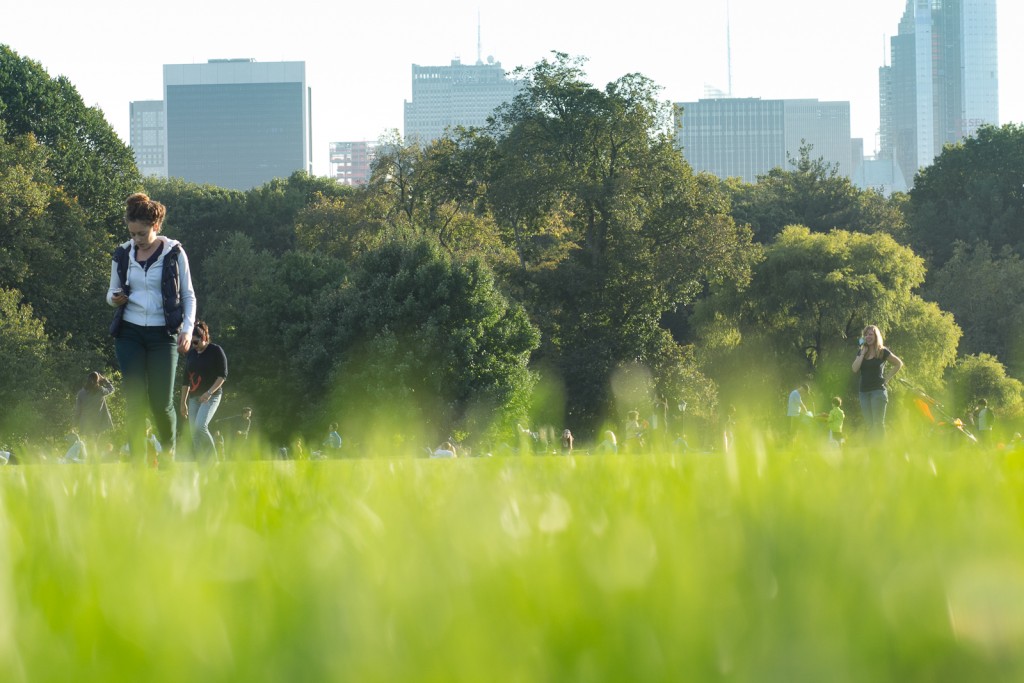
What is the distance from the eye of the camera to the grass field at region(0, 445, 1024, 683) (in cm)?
102

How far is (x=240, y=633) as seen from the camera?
1124 millimetres

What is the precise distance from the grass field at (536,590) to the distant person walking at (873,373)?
565 inches

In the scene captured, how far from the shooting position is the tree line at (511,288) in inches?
1909

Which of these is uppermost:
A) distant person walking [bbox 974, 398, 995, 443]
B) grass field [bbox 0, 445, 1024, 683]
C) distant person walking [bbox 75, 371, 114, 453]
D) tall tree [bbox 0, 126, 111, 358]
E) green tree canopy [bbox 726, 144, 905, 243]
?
green tree canopy [bbox 726, 144, 905, 243]

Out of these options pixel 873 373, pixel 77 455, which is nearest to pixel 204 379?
pixel 77 455

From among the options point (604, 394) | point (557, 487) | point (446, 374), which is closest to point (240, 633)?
point (557, 487)

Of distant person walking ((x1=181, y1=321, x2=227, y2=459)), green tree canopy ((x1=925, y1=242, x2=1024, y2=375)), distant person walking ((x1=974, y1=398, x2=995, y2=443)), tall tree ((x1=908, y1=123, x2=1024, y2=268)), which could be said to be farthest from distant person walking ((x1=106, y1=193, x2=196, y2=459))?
tall tree ((x1=908, y1=123, x2=1024, y2=268))

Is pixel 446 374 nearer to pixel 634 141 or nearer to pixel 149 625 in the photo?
pixel 634 141

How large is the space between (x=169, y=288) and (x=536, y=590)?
771 centimetres

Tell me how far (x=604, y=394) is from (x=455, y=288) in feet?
26.0

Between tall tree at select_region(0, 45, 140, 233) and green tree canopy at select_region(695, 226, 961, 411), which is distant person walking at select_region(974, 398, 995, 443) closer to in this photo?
tall tree at select_region(0, 45, 140, 233)

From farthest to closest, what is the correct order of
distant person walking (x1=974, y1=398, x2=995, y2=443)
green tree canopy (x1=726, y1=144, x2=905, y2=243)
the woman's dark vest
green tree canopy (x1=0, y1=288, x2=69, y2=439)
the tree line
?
green tree canopy (x1=726, y1=144, x2=905, y2=243)
the tree line
green tree canopy (x1=0, y1=288, x2=69, y2=439)
the woman's dark vest
distant person walking (x1=974, y1=398, x2=995, y2=443)

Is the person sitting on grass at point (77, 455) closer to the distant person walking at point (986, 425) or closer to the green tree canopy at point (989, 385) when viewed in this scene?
the distant person walking at point (986, 425)

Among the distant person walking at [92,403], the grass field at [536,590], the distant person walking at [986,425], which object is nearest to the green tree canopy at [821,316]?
the distant person walking at [92,403]
